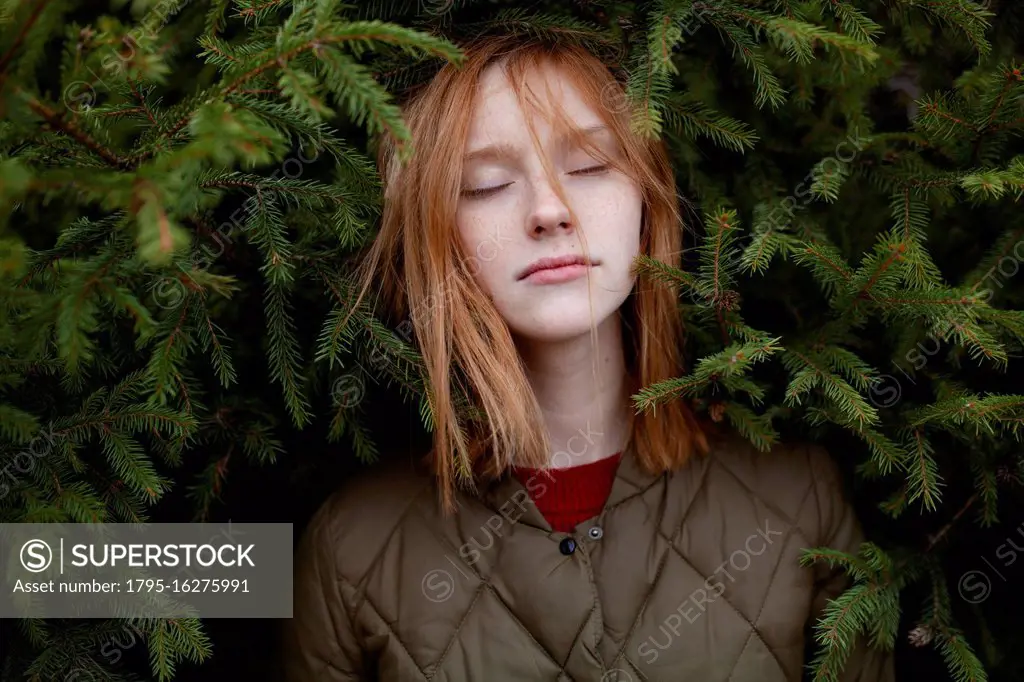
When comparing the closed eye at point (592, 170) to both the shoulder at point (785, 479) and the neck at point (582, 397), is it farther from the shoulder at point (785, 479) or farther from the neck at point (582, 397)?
the shoulder at point (785, 479)

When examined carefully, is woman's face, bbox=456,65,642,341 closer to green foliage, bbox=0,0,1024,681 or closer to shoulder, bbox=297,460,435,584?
green foliage, bbox=0,0,1024,681

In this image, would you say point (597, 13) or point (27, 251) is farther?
point (597, 13)

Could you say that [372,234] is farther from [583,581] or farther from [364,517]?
[583,581]

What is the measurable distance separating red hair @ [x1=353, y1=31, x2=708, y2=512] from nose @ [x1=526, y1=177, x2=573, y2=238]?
0.43ft

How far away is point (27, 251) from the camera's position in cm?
146

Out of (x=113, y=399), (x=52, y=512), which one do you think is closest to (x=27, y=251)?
(x=113, y=399)

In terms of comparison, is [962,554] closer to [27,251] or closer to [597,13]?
[597,13]

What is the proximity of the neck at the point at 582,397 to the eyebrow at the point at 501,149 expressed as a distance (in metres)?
0.44

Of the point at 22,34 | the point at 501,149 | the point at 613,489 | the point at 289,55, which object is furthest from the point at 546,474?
the point at 22,34

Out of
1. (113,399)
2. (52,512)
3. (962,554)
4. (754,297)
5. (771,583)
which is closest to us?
(52,512)

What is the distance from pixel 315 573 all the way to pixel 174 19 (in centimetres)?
151

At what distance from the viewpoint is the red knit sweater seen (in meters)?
1.90

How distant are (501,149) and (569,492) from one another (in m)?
0.79

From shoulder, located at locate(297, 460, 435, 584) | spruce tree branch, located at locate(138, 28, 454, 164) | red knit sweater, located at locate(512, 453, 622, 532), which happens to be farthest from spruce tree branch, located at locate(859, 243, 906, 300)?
shoulder, located at locate(297, 460, 435, 584)
